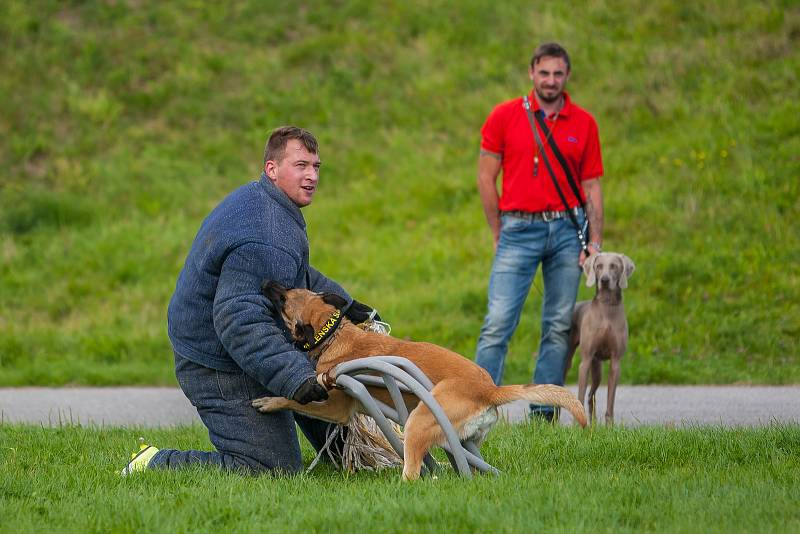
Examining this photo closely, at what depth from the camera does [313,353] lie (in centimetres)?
556

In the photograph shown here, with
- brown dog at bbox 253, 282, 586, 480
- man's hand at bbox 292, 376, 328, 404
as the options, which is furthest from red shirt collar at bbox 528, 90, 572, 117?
man's hand at bbox 292, 376, 328, 404

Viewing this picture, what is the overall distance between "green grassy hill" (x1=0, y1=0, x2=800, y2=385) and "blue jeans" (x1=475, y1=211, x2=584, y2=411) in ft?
7.16

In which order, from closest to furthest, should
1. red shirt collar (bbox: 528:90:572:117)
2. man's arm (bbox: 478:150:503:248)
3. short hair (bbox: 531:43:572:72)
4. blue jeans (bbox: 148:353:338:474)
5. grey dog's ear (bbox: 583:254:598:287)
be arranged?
blue jeans (bbox: 148:353:338:474)
short hair (bbox: 531:43:572:72)
grey dog's ear (bbox: 583:254:598:287)
red shirt collar (bbox: 528:90:572:117)
man's arm (bbox: 478:150:503:248)

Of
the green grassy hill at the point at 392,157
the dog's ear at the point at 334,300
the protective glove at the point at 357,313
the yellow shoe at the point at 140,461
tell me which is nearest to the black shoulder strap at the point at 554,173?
the protective glove at the point at 357,313

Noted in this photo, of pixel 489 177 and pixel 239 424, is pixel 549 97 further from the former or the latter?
pixel 239 424

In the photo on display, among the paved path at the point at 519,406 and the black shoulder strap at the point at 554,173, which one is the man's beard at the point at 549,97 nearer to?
the black shoulder strap at the point at 554,173

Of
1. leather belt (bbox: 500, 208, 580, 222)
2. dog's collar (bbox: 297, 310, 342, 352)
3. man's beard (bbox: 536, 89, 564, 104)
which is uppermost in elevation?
man's beard (bbox: 536, 89, 564, 104)

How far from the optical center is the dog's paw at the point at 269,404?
5492 millimetres

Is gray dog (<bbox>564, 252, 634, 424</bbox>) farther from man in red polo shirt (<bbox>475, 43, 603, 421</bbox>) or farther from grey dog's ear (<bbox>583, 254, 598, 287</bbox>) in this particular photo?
man in red polo shirt (<bbox>475, 43, 603, 421</bbox>)

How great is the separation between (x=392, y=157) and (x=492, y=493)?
11646mm

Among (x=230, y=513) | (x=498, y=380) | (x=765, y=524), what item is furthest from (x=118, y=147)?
(x=765, y=524)

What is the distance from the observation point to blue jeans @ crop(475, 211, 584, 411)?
7.81m

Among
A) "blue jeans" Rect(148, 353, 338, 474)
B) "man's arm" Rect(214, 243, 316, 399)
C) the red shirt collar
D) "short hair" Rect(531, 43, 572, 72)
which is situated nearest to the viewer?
"man's arm" Rect(214, 243, 316, 399)

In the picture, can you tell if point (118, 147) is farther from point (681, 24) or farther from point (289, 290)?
point (289, 290)
